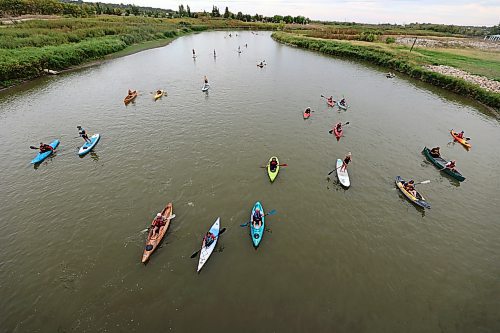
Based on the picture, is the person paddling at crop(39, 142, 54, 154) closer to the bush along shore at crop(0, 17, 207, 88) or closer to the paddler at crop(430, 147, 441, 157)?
the bush along shore at crop(0, 17, 207, 88)

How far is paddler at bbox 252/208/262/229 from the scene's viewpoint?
1795cm

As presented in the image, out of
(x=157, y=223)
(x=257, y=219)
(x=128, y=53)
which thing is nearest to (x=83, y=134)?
(x=157, y=223)

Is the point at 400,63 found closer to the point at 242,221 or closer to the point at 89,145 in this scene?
the point at 242,221

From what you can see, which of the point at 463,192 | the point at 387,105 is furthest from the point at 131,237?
the point at 387,105

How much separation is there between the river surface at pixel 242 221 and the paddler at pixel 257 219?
1012 mm

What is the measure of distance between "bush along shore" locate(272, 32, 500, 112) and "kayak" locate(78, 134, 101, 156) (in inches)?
2172

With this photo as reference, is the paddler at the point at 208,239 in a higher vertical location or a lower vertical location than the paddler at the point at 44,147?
higher

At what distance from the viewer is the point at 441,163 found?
25.5 m

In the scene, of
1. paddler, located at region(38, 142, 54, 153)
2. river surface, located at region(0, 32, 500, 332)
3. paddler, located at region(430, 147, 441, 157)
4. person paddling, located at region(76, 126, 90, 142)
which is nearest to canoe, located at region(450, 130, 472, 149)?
river surface, located at region(0, 32, 500, 332)

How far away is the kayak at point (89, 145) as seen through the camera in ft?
85.5

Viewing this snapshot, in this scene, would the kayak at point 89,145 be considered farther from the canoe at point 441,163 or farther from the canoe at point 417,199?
the canoe at point 441,163

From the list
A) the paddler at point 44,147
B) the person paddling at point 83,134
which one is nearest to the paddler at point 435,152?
the person paddling at point 83,134

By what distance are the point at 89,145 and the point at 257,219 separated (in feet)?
65.9

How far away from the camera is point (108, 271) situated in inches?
611
